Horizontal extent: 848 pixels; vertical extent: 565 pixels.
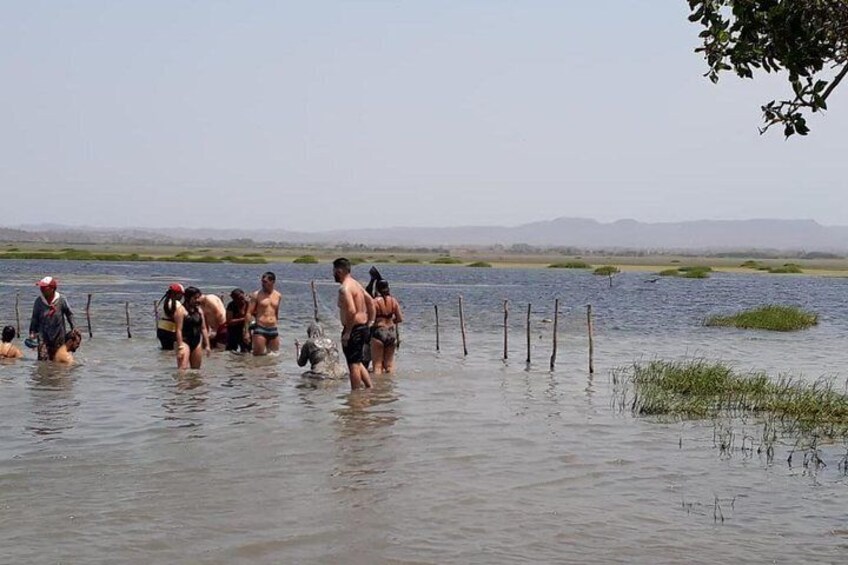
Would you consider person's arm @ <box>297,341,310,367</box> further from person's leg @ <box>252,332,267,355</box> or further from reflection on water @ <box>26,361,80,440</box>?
reflection on water @ <box>26,361,80,440</box>

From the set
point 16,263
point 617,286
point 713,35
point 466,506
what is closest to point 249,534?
point 466,506

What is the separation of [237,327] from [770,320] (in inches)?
869

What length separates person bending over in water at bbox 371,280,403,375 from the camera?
16.7 metres

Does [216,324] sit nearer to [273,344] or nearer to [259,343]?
[259,343]

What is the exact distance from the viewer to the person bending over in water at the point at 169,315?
16.0 m

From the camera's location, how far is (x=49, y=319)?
55.6ft

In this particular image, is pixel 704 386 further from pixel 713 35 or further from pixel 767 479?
pixel 713 35

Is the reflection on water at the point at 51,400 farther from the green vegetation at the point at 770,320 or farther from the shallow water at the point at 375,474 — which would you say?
the green vegetation at the point at 770,320

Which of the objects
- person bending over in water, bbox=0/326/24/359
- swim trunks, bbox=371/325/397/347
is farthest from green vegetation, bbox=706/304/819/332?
person bending over in water, bbox=0/326/24/359

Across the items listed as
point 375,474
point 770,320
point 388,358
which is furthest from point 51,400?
point 770,320

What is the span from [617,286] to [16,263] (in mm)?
47960

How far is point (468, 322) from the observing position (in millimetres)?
35625

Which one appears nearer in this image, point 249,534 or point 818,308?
point 249,534

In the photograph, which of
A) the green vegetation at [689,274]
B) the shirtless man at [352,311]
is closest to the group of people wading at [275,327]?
the shirtless man at [352,311]
